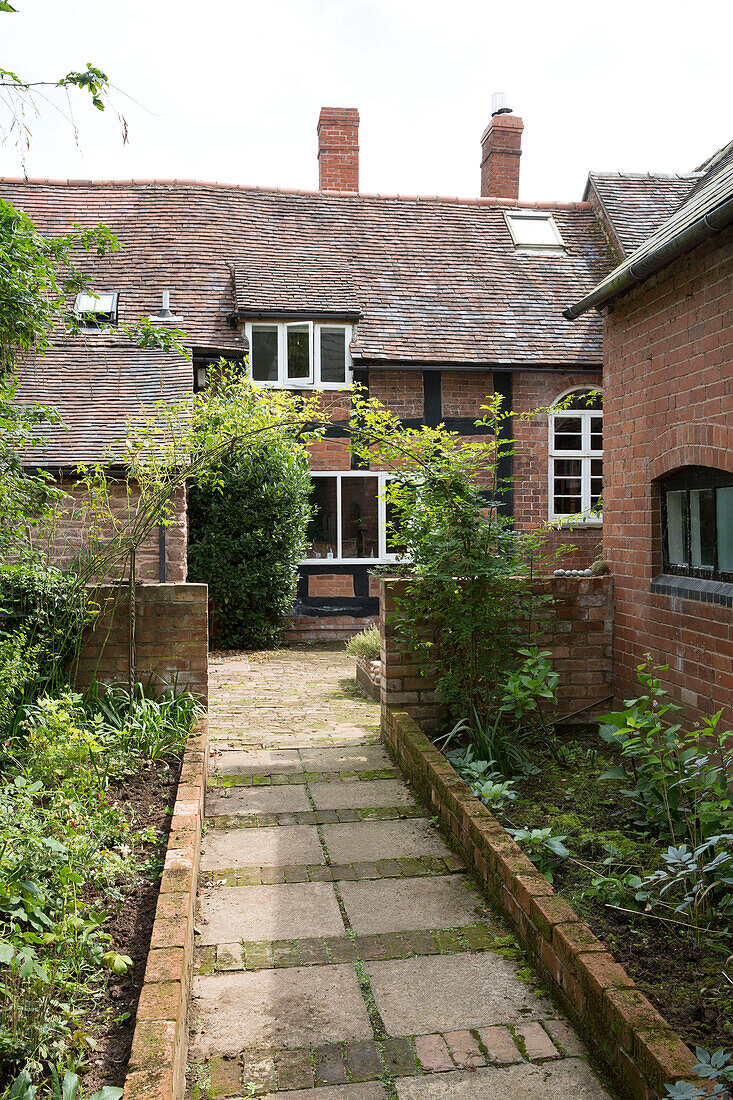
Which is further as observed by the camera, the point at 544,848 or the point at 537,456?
the point at 537,456

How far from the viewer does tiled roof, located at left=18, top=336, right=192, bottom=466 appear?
1184 centimetres

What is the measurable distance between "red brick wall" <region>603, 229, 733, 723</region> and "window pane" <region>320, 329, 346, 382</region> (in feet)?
26.9

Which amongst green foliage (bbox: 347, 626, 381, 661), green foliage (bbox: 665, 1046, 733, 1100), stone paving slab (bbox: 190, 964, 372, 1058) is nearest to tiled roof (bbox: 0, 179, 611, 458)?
green foliage (bbox: 347, 626, 381, 661)

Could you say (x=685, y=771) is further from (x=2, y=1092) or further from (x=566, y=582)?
(x=2, y=1092)

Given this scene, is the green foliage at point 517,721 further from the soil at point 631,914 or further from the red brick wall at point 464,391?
the red brick wall at point 464,391

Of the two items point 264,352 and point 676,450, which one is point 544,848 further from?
point 264,352

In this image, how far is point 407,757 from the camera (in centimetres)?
575

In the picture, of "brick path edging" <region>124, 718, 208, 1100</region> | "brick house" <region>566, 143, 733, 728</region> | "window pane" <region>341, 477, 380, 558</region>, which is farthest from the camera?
"window pane" <region>341, 477, 380, 558</region>

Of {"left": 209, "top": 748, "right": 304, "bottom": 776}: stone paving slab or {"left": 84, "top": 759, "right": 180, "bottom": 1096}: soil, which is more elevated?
{"left": 84, "top": 759, "right": 180, "bottom": 1096}: soil

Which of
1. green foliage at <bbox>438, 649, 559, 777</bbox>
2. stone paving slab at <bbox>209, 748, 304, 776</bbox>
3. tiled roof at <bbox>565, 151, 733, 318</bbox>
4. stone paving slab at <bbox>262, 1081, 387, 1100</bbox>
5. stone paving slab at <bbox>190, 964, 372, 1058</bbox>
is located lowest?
stone paving slab at <bbox>262, 1081, 387, 1100</bbox>

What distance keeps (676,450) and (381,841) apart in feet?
9.52

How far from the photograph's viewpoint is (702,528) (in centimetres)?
526

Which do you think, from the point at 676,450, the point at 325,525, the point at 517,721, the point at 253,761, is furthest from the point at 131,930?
the point at 325,525

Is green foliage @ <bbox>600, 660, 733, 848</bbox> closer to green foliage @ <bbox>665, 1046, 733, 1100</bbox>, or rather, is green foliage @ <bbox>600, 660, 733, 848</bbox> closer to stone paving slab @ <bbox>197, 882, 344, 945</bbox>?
green foliage @ <bbox>665, 1046, 733, 1100</bbox>
